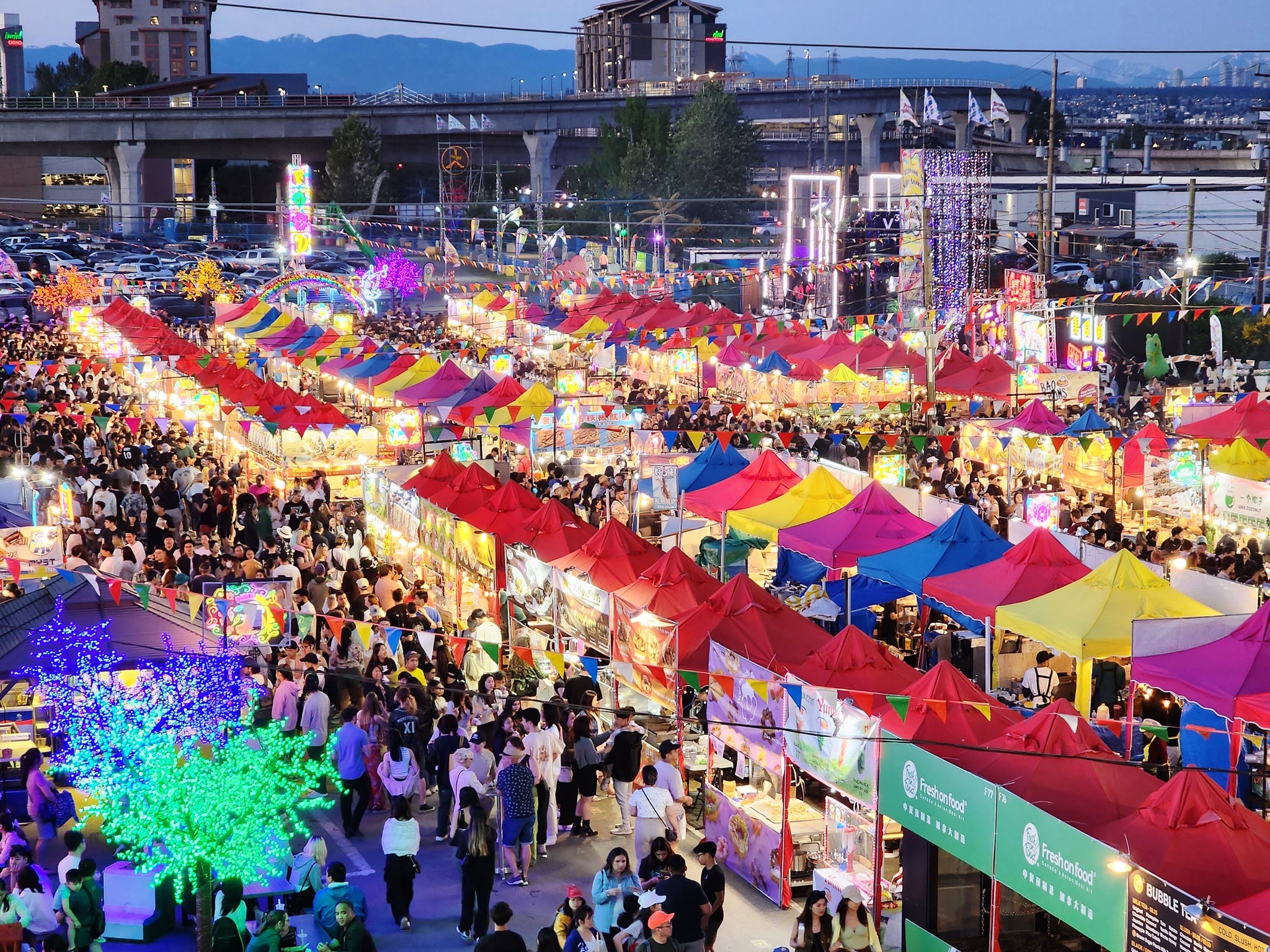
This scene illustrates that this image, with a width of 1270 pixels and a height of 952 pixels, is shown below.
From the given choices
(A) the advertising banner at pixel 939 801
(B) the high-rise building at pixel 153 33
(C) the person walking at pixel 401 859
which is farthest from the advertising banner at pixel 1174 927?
(B) the high-rise building at pixel 153 33

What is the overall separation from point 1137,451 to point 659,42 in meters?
102

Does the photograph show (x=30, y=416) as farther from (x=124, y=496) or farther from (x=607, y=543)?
(x=607, y=543)

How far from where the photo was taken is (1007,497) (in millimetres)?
21406

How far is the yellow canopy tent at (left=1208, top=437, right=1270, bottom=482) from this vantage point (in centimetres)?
1736

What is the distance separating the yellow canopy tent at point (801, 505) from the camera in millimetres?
16797

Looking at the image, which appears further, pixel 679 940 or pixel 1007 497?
pixel 1007 497

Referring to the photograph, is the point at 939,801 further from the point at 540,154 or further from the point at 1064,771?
the point at 540,154

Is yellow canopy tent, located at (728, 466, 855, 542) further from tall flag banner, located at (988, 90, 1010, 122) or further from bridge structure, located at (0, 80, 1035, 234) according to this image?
bridge structure, located at (0, 80, 1035, 234)

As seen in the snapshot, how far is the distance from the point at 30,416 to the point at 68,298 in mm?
22674

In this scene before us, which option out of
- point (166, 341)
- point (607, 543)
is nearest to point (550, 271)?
point (166, 341)

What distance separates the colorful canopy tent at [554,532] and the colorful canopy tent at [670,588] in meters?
1.65

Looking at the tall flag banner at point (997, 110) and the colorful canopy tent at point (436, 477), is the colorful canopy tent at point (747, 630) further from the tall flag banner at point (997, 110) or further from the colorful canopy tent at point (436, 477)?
the tall flag banner at point (997, 110)

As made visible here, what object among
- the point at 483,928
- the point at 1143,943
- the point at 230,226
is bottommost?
the point at 483,928

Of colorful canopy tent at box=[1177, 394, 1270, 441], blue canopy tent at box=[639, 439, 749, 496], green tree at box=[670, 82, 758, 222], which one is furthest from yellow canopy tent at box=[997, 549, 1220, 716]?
green tree at box=[670, 82, 758, 222]
